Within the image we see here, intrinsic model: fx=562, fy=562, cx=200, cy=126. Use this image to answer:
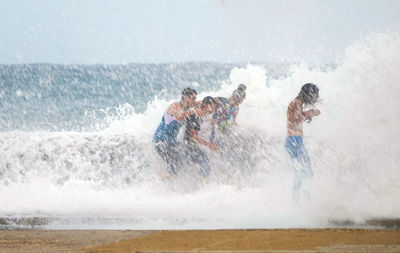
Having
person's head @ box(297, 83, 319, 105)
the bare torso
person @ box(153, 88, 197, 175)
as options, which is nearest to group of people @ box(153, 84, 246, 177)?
person @ box(153, 88, 197, 175)

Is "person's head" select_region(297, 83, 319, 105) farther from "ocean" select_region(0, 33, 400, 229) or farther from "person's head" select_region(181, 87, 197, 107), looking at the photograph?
"person's head" select_region(181, 87, 197, 107)

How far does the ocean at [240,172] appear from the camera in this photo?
7.16 m

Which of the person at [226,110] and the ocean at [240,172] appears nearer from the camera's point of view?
the ocean at [240,172]

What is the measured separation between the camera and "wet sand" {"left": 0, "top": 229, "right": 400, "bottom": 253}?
5.14 metres

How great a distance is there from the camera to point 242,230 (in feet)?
20.0

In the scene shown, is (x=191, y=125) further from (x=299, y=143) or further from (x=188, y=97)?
(x=299, y=143)

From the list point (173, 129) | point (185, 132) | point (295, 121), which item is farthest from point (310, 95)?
point (173, 129)

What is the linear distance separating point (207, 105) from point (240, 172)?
1486mm

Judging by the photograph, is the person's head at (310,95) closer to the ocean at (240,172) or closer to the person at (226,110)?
the ocean at (240,172)

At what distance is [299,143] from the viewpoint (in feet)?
23.7

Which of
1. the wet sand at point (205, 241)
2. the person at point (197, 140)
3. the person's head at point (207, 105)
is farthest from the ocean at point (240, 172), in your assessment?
the person's head at point (207, 105)

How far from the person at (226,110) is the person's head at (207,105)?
172 mm

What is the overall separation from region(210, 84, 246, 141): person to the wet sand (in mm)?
3368

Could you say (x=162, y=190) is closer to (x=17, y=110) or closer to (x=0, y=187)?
(x=0, y=187)
